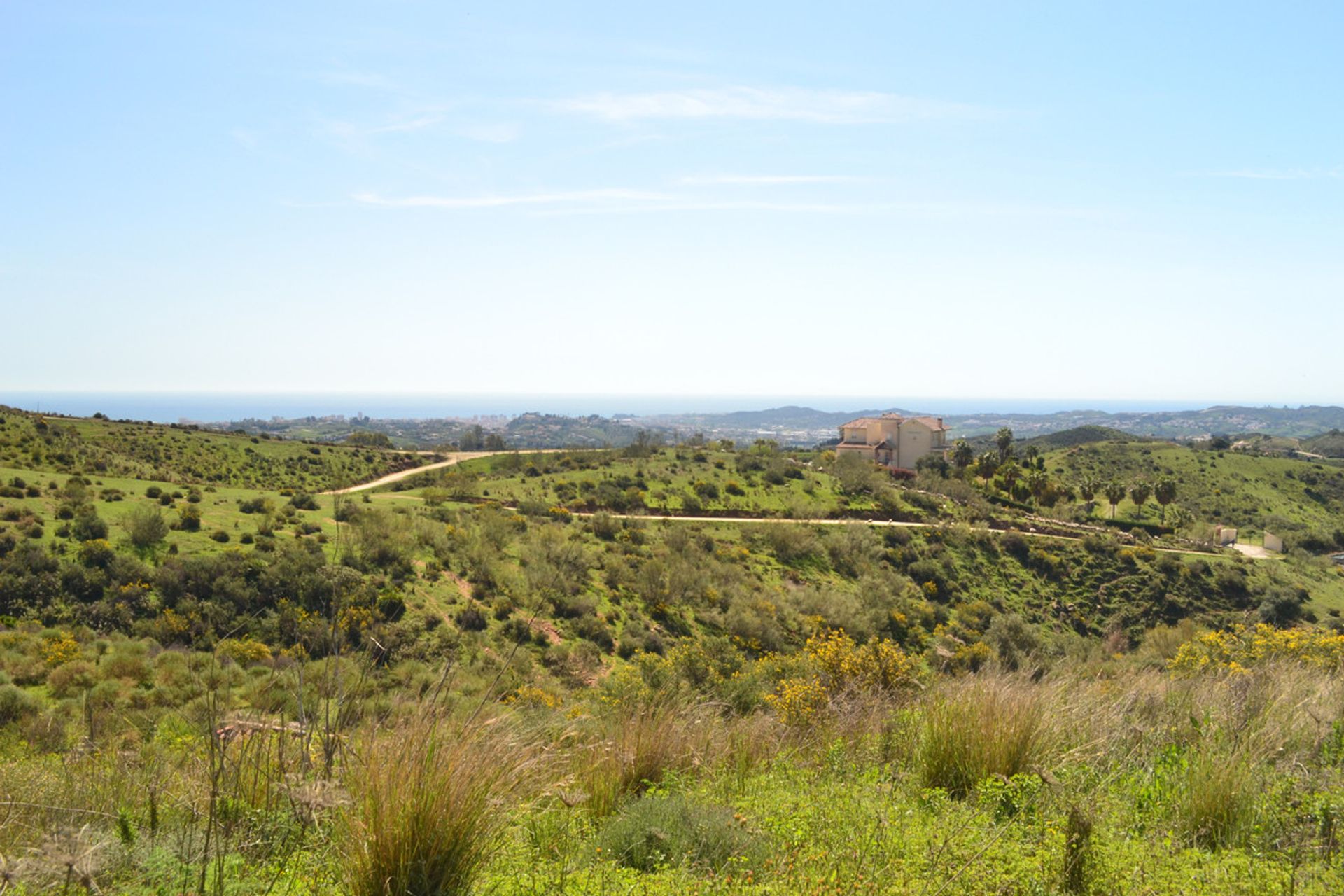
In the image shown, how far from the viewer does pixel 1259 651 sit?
960 centimetres

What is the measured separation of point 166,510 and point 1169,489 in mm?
70671

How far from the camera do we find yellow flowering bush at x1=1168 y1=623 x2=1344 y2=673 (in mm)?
8727

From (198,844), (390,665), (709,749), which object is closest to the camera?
(198,844)

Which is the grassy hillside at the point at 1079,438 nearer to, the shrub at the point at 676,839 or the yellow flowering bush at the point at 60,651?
the yellow flowering bush at the point at 60,651

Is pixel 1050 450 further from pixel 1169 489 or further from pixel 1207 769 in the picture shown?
pixel 1207 769

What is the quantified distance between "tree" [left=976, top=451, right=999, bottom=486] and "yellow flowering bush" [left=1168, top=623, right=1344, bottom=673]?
57634 mm

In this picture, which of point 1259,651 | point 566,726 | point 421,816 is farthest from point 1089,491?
point 421,816

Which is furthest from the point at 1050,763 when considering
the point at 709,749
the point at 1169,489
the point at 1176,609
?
the point at 1169,489

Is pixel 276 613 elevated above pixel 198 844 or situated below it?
below

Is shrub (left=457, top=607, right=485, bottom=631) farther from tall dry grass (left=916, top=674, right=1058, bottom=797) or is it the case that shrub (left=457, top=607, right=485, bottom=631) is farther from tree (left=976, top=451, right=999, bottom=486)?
tree (left=976, top=451, right=999, bottom=486)

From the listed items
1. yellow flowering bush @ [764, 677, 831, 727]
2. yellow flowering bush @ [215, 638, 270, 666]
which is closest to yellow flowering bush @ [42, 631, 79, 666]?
yellow flowering bush @ [215, 638, 270, 666]

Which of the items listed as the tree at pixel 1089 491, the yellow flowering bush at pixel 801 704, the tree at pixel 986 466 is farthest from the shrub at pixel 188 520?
the tree at pixel 1089 491

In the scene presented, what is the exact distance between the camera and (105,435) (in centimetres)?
4350

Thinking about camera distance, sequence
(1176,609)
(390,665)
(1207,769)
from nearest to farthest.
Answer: (1207,769) < (390,665) < (1176,609)
